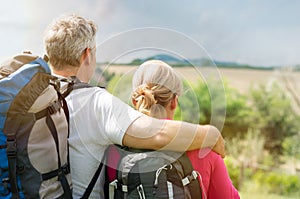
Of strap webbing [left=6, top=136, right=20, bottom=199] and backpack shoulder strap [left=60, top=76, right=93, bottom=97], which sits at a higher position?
backpack shoulder strap [left=60, top=76, right=93, bottom=97]

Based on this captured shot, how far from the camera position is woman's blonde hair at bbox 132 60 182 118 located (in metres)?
1.65

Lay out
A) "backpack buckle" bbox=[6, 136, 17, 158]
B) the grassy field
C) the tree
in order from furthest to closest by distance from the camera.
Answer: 1. the tree
2. the grassy field
3. "backpack buckle" bbox=[6, 136, 17, 158]

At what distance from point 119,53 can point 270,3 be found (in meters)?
14.9

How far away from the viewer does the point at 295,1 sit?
15445 mm

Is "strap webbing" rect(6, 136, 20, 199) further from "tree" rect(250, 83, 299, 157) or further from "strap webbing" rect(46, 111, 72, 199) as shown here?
"tree" rect(250, 83, 299, 157)

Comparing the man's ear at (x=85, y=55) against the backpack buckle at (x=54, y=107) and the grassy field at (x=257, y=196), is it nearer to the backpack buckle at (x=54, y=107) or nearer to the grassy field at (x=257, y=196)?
the backpack buckle at (x=54, y=107)

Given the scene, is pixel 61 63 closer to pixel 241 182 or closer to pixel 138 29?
pixel 138 29

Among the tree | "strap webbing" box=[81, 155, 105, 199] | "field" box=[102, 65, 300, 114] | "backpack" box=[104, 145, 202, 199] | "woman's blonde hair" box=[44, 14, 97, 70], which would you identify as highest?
"woman's blonde hair" box=[44, 14, 97, 70]

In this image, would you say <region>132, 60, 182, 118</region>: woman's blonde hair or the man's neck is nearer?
<region>132, 60, 182, 118</region>: woman's blonde hair

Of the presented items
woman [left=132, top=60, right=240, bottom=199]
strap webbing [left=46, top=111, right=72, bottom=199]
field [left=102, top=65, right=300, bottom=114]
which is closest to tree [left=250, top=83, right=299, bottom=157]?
field [left=102, top=65, right=300, bottom=114]

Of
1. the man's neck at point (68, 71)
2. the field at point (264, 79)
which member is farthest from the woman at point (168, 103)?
the field at point (264, 79)

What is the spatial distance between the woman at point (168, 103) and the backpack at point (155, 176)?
52mm

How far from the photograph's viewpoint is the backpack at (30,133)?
4.80 feet

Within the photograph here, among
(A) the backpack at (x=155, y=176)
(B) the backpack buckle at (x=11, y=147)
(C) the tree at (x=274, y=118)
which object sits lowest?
(C) the tree at (x=274, y=118)
